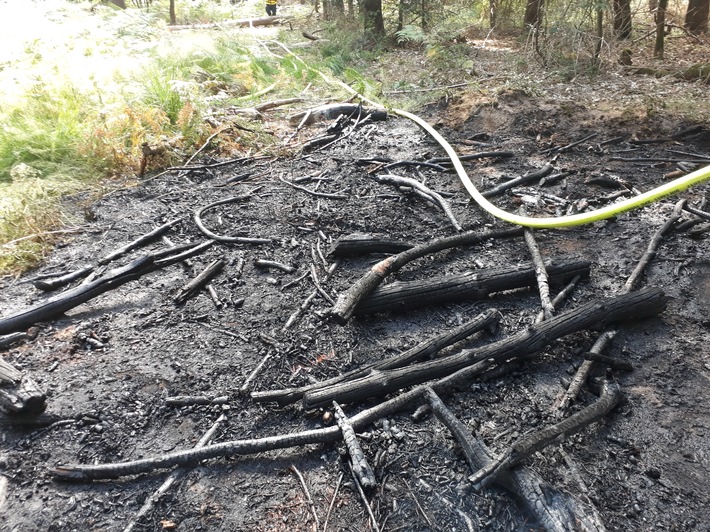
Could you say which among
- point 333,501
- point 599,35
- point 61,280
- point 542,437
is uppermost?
point 599,35

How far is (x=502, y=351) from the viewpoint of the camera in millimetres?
2398

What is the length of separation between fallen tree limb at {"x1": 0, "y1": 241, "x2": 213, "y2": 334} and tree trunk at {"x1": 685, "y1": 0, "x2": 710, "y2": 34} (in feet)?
32.1

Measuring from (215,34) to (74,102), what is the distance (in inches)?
253

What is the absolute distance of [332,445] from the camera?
2111mm

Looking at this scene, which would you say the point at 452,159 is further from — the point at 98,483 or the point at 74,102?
the point at 74,102

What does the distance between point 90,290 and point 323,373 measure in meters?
1.91

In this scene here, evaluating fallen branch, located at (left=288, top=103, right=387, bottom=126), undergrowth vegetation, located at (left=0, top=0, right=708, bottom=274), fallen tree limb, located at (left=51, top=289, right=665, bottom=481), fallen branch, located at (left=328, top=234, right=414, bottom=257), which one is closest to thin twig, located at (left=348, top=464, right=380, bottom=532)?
fallen tree limb, located at (left=51, top=289, right=665, bottom=481)

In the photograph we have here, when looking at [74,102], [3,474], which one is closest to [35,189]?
[74,102]

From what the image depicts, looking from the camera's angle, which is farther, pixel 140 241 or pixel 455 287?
pixel 140 241

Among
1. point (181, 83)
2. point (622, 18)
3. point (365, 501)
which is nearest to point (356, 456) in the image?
point (365, 501)

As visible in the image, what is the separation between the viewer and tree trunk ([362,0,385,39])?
1104 cm

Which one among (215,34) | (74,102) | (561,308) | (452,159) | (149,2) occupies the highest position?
(149,2)

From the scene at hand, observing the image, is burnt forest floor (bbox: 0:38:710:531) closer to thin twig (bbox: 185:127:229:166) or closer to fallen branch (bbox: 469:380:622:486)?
fallen branch (bbox: 469:380:622:486)

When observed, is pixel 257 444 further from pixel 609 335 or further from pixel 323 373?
pixel 609 335
